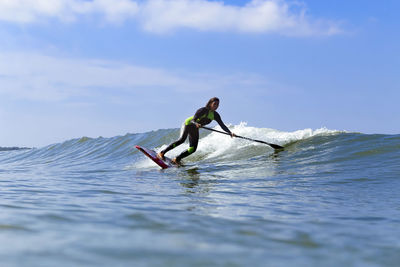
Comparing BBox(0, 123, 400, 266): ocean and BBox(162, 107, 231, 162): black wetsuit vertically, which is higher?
BBox(162, 107, 231, 162): black wetsuit

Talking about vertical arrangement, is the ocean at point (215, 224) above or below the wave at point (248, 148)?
below

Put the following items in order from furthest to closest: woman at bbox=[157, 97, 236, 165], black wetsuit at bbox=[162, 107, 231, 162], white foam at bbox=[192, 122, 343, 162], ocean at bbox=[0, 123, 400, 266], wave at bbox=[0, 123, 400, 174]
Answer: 1. white foam at bbox=[192, 122, 343, 162]
2. wave at bbox=[0, 123, 400, 174]
3. black wetsuit at bbox=[162, 107, 231, 162]
4. woman at bbox=[157, 97, 236, 165]
5. ocean at bbox=[0, 123, 400, 266]

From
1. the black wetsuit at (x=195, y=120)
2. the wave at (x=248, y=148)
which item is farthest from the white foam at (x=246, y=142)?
the black wetsuit at (x=195, y=120)

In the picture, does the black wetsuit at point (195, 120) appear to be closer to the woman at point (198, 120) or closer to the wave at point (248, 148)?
the woman at point (198, 120)

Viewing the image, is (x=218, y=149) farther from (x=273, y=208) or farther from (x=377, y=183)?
(x=273, y=208)

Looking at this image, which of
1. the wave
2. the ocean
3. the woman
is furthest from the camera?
the wave

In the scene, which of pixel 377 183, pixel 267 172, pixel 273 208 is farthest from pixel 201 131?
pixel 273 208

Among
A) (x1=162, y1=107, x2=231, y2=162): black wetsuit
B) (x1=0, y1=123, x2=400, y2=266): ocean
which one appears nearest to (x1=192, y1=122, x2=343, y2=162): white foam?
(x1=162, y1=107, x2=231, y2=162): black wetsuit

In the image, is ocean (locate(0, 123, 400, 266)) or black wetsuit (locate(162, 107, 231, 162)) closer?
ocean (locate(0, 123, 400, 266))

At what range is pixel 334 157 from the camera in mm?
9906

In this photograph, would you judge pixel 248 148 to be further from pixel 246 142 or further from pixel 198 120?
pixel 198 120

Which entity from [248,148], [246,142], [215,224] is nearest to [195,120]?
[248,148]

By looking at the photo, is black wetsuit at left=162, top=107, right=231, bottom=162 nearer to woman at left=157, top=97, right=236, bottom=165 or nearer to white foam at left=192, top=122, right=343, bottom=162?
woman at left=157, top=97, right=236, bottom=165

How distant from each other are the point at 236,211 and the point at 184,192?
1574mm
